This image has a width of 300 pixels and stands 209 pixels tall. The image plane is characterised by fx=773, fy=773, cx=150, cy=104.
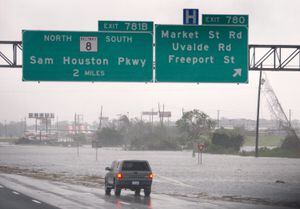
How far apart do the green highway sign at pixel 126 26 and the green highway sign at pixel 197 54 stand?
533mm

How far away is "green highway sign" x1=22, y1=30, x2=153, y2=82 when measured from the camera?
34562 mm

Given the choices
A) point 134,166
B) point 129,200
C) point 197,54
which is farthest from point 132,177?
point 197,54

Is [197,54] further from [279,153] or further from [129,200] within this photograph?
[279,153]

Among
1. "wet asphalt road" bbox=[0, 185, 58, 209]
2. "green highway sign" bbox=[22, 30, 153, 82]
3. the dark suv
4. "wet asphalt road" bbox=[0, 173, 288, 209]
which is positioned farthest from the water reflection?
"green highway sign" bbox=[22, 30, 153, 82]

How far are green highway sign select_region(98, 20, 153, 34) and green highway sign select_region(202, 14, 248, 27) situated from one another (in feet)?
8.30

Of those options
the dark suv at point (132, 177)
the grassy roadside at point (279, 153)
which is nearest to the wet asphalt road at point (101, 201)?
the dark suv at point (132, 177)

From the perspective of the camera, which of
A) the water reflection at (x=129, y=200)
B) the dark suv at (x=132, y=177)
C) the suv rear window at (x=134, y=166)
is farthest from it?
the suv rear window at (x=134, y=166)

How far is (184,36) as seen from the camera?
113ft

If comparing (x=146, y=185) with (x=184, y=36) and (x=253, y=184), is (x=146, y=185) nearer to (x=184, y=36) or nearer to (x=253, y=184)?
(x=184, y=36)

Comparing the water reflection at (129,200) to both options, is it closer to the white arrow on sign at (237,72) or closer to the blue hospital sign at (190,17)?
the white arrow on sign at (237,72)

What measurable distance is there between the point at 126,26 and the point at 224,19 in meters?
4.43

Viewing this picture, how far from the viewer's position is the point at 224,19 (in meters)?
34.9

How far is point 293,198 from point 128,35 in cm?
1238

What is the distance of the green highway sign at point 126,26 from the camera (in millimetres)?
34844
